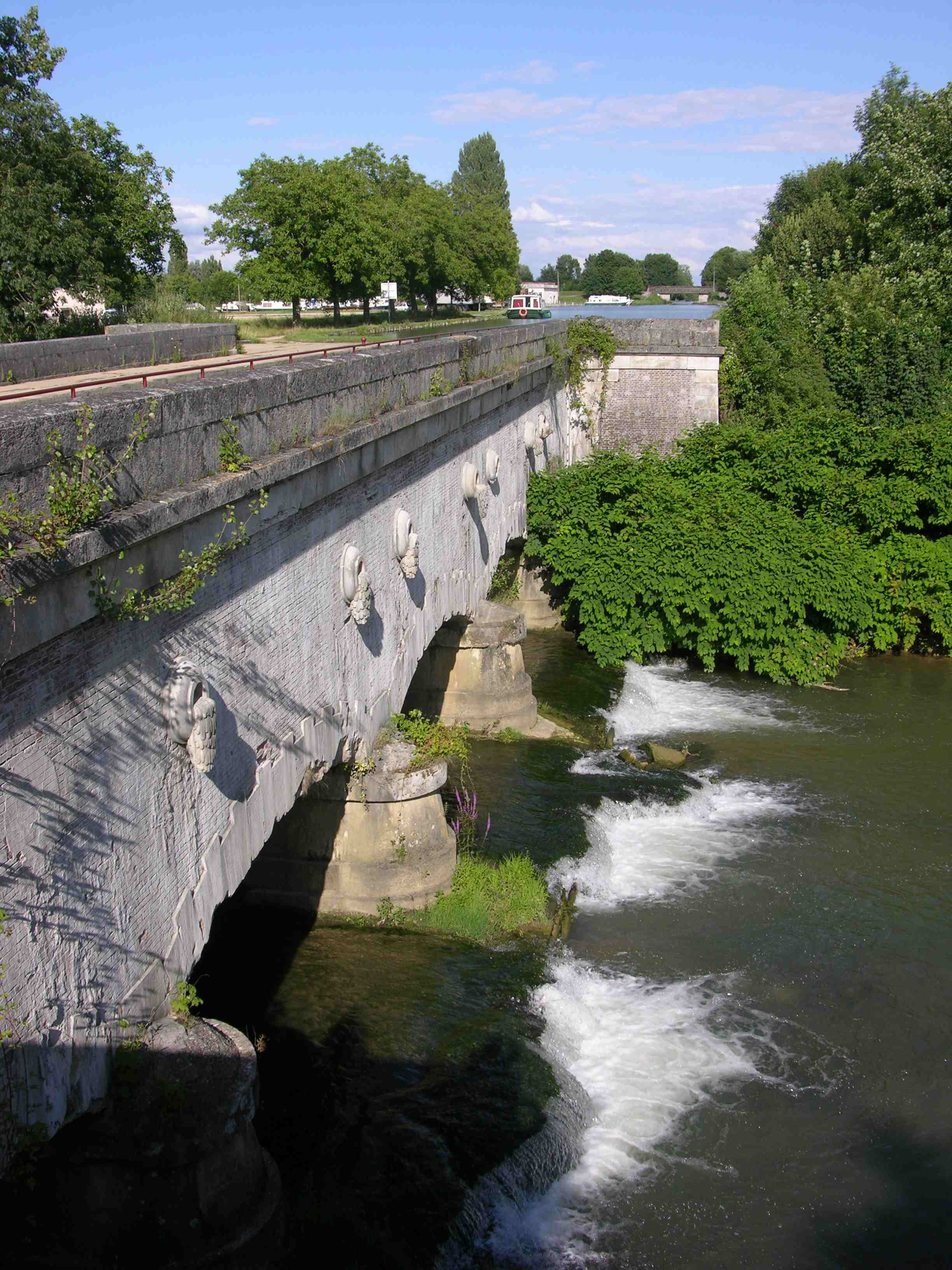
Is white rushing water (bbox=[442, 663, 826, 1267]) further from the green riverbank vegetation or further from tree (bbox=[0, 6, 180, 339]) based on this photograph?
tree (bbox=[0, 6, 180, 339])

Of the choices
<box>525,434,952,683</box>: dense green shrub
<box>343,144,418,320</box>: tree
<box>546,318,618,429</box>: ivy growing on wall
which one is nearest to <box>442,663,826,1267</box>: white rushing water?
<box>525,434,952,683</box>: dense green shrub

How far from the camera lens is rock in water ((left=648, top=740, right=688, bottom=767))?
1395cm

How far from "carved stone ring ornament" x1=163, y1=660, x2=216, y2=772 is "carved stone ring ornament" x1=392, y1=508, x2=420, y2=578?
13.5 feet

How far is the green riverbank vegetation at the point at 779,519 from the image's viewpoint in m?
16.5

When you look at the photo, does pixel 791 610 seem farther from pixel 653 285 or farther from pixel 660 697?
pixel 653 285

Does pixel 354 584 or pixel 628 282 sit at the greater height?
pixel 628 282

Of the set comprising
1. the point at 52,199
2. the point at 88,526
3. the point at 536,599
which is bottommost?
the point at 536,599

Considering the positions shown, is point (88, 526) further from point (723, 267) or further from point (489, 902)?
point (723, 267)

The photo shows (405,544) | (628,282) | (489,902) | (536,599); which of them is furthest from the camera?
(628,282)

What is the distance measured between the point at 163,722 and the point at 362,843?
14.5 feet

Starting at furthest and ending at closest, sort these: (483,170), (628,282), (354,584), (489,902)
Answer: (628,282) → (483,170) → (489,902) → (354,584)

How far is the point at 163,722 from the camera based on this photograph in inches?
232

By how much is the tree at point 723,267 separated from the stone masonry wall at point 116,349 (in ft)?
127

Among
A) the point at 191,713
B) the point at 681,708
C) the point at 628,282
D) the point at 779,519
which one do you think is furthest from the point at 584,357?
the point at 628,282
